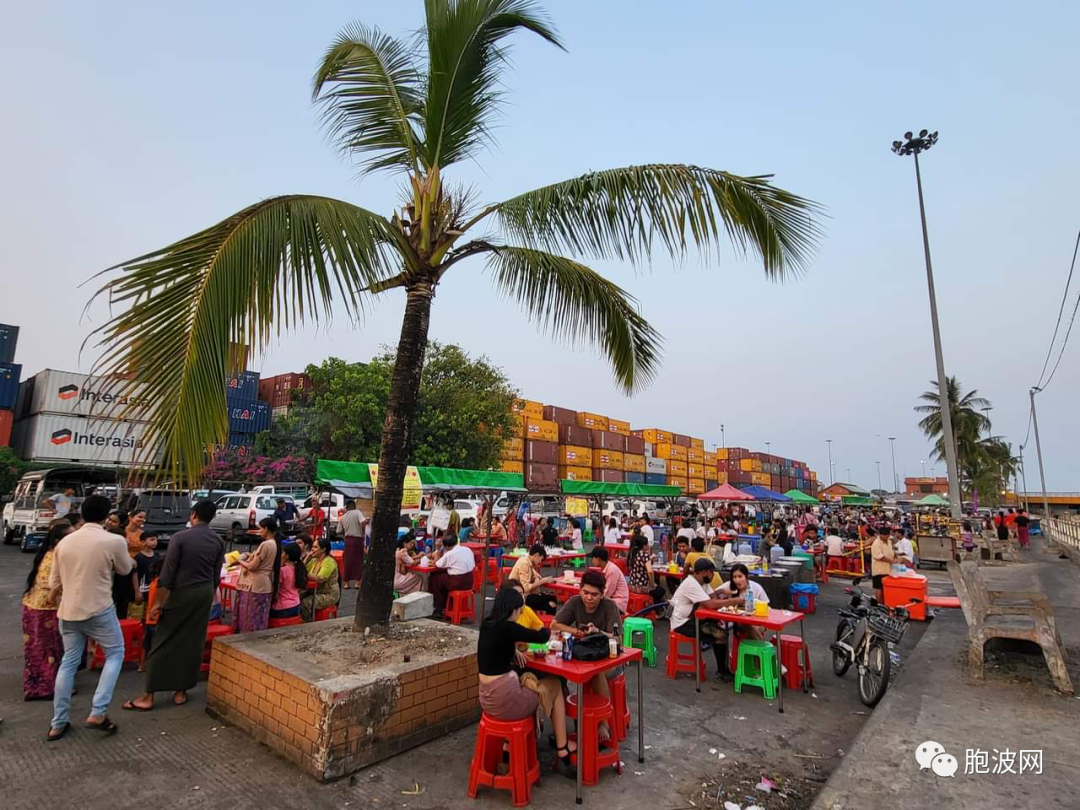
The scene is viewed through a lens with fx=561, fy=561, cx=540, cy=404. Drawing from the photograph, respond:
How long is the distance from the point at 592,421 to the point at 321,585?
45032mm

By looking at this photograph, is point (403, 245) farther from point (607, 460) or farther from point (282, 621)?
point (607, 460)

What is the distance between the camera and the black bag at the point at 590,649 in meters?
3.95

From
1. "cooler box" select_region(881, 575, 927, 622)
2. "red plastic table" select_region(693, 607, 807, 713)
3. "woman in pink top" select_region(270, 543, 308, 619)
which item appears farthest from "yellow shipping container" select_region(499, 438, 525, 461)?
"red plastic table" select_region(693, 607, 807, 713)

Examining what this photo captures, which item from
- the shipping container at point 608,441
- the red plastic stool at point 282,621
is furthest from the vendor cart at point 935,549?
the shipping container at point 608,441

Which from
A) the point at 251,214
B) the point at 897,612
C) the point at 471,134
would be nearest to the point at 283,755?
the point at 251,214

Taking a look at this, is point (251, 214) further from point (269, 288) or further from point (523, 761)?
point (523, 761)

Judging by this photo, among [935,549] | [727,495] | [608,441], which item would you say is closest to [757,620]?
[727,495]

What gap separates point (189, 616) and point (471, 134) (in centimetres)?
511

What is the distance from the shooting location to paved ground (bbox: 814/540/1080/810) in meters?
3.35

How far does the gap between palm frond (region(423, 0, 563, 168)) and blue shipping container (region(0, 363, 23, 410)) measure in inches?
1341

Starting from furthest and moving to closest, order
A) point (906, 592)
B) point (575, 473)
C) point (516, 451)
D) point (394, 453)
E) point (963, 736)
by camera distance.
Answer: point (575, 473) → point (516, 451) → point (906, 592) → point (394, 453) → point (963, 736)

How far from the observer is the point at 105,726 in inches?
171

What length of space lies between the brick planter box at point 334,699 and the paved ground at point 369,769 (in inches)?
4.6

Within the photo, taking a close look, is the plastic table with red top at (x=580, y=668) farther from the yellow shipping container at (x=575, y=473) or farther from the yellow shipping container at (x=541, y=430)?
the yellow shipping container at (x=575, y=473)
